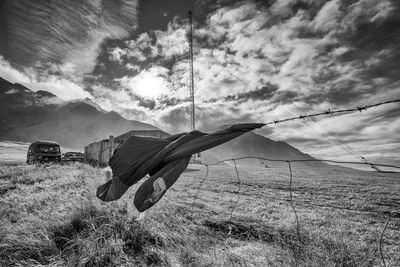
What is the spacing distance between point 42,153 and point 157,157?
19201 mm

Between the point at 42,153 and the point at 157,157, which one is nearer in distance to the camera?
the point at 157,157

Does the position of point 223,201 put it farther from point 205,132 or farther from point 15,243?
point 15,243

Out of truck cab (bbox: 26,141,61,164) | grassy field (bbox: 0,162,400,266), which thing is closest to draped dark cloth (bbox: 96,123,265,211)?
grassy field (bbox: 0,162,400,266)

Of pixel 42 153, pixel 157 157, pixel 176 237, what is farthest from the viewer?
pixel 42 153

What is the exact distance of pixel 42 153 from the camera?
17.9 m

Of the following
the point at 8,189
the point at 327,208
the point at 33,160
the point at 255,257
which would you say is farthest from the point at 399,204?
the point at 33,160

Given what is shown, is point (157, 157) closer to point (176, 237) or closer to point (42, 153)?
point (176, 237)

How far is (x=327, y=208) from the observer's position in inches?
262

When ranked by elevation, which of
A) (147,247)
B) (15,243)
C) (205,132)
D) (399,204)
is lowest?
(399,204)

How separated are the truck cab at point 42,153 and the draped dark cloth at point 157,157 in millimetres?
17746

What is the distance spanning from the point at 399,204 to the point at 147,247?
8674 mm

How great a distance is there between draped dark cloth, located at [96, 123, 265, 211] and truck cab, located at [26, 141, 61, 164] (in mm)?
17746

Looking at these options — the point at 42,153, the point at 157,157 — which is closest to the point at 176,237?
the point at 157,157

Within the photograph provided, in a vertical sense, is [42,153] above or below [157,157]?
above
